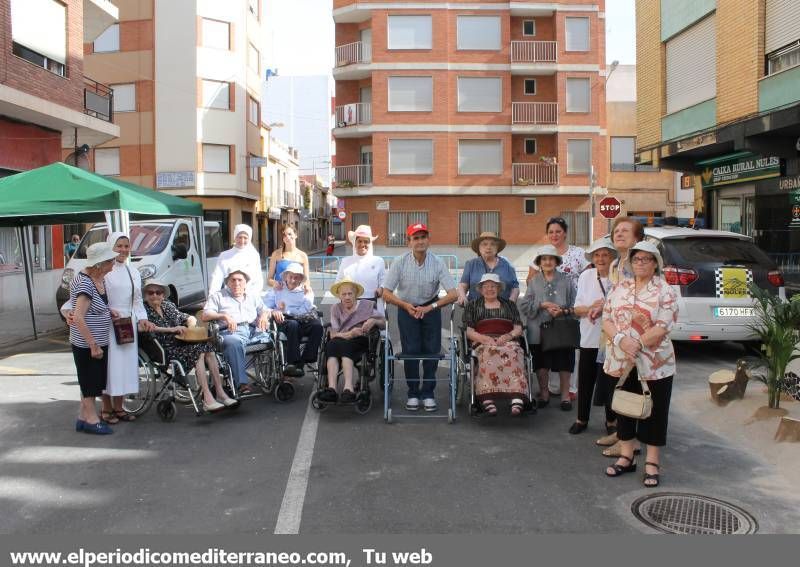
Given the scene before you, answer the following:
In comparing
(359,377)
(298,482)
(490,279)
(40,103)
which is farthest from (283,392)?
(40,103)

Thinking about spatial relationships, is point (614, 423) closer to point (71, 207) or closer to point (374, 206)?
point (71, 207)

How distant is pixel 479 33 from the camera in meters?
37.1

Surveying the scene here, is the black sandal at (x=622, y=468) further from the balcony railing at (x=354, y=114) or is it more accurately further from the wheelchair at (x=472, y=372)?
the balcony railing at (x=354, y=114)

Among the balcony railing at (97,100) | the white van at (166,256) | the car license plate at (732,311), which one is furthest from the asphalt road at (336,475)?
the balcony railing at (97,100)

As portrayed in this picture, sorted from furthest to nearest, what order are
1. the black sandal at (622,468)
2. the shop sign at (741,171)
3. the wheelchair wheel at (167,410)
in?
the shop sign at (741,171)
the wheelchair wheel at (167,410)
the black sandal at (622,468)

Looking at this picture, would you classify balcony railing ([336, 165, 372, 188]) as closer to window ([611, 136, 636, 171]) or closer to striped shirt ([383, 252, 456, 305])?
window ([611, 136, 636, 171])

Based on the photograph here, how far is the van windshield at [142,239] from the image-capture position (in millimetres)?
14422

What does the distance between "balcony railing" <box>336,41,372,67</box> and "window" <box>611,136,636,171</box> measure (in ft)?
48.6

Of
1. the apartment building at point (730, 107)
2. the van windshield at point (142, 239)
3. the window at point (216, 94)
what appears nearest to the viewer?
the apartment building at point (730, 107)

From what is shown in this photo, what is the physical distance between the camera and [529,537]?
13.6 feet

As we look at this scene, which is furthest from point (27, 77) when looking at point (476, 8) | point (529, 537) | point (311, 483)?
point (476, 8)

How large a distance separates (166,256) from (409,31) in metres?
25.8

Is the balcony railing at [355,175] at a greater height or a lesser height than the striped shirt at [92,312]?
greater

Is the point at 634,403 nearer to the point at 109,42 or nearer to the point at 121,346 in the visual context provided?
the point at 121,346
